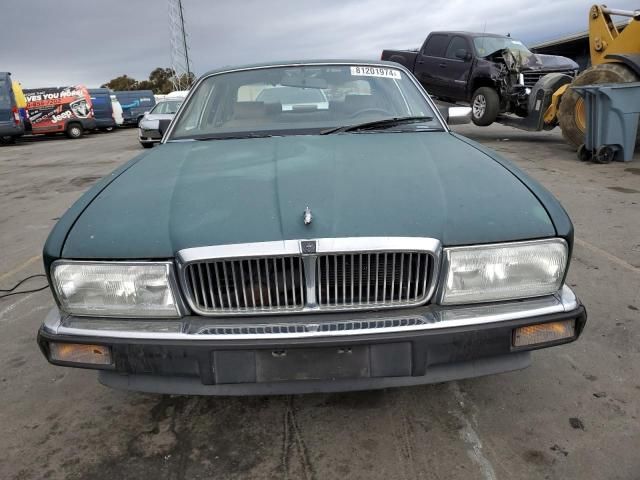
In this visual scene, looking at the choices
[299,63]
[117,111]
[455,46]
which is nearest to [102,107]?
[117,111]

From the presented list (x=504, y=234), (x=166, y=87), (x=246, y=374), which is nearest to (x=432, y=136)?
(x=504, y=234)

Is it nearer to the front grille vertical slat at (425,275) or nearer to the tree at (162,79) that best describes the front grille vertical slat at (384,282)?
the front grille vertical slat at (425,275)

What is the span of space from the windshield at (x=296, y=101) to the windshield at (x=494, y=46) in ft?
30.2

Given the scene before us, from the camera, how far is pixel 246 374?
1.78 meters

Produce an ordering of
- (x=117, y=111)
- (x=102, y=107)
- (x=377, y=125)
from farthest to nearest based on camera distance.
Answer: (x=117, y=111), (x=102, y=107), (x=377, y=125)

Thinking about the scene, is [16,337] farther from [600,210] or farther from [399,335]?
[600,210]

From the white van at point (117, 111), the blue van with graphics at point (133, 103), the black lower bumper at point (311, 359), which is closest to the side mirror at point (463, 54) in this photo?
the black lower bumper at point (311, 359)

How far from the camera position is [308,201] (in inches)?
76.4

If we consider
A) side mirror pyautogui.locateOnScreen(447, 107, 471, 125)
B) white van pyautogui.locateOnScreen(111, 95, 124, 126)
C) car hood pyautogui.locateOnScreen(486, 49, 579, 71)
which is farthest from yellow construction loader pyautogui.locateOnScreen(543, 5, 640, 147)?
white van pyautogui.locateOnScreen(111, 95, 124, 126)

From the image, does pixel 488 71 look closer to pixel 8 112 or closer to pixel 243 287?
pixel 243 287

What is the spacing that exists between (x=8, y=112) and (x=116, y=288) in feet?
67.4

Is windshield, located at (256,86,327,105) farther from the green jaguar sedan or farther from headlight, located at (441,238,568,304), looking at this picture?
headlight, located at (441,238,568,304)

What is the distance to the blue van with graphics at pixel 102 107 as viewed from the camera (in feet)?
76.1

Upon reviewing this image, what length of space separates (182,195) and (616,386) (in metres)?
2.25
